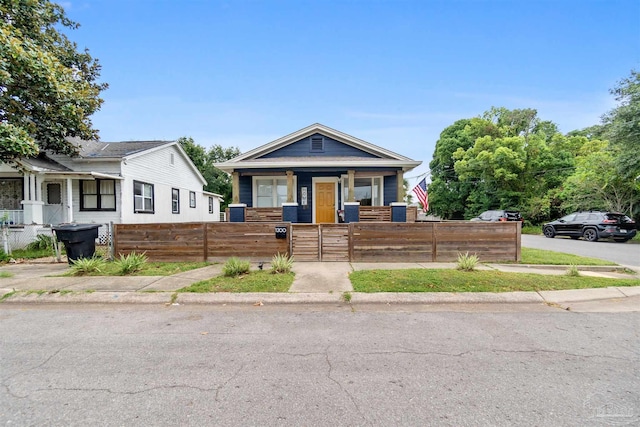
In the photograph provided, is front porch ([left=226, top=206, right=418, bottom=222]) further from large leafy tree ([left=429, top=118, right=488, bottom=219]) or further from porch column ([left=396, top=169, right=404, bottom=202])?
large leafy tree ([left=429, top=118, right=488, bottom=219])

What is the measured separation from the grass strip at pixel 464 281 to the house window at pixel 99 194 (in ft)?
40.8

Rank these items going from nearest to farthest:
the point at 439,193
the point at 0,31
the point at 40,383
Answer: the point at 40,383
the point at 0,31
the point at 439,193

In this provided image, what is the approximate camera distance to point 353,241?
8656mm

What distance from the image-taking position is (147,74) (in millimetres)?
15883

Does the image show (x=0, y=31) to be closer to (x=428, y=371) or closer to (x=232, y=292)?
(x=232, y=292)

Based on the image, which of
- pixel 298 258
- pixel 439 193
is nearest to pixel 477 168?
pixel 439 193

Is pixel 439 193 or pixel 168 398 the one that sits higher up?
pixel 439 193

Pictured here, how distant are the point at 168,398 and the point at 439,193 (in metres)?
32.8

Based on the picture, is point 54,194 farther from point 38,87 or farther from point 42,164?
point 38,87

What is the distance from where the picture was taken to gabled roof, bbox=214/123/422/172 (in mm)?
12945

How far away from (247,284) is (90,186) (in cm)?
1212

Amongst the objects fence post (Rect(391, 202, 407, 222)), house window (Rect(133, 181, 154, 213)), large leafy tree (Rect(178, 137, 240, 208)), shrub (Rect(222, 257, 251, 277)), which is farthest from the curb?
large leafy tree (Rect(178, 137, 240, 208))

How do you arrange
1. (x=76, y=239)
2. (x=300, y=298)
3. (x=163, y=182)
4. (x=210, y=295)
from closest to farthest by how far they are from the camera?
(x=300, y=298) → (x=210, y=295) → (x=76, y=239) → (x=163, y=182)

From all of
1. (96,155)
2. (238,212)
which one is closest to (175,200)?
(96,155)
